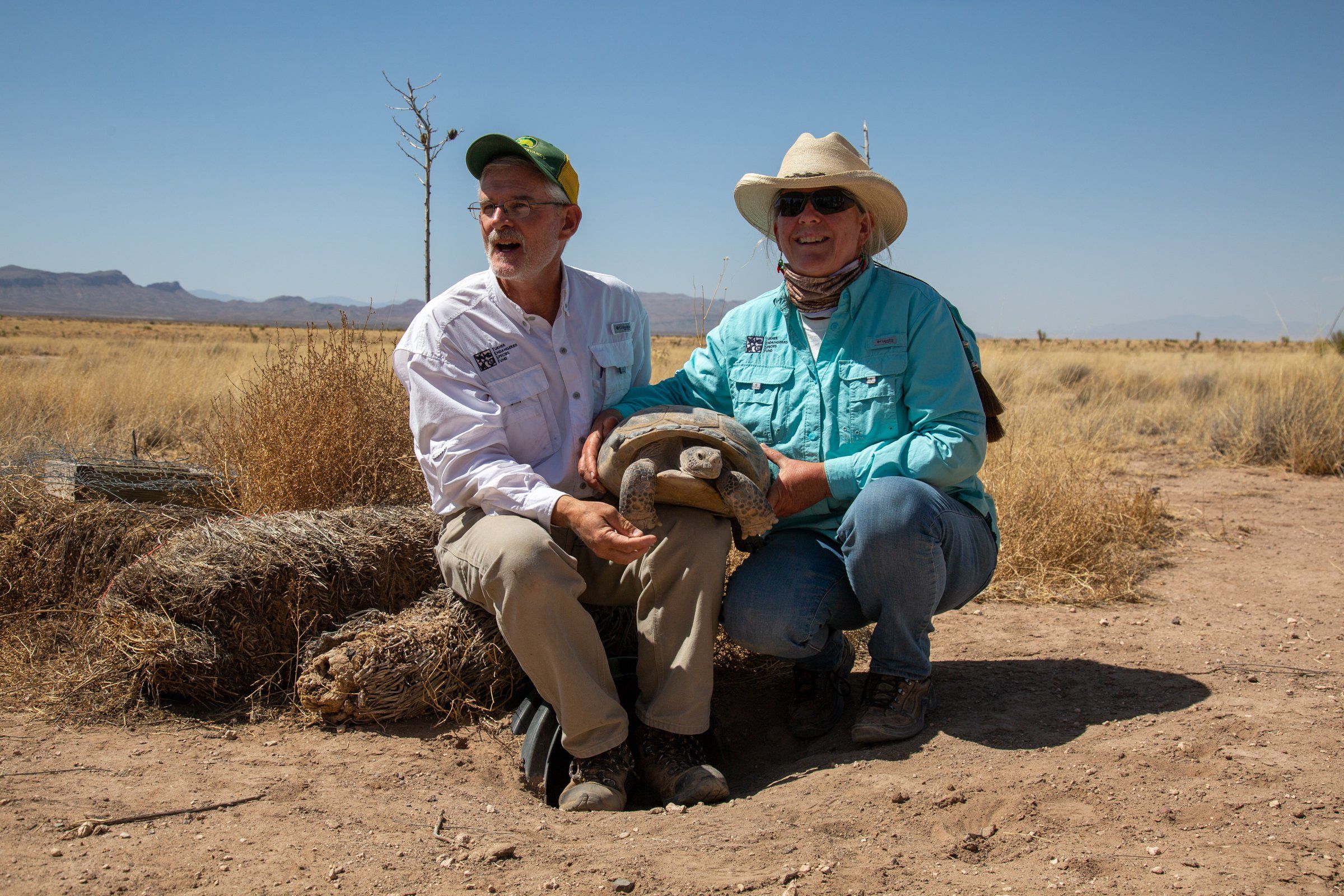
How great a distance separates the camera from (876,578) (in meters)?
2.97

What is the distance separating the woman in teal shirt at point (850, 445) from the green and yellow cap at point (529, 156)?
2.28ft

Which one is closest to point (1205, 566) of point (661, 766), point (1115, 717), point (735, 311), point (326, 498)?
point (1115, 717)

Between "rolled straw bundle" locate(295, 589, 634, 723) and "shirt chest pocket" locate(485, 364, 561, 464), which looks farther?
"rolled straw bundle" locate(295, 589, 634, 723)

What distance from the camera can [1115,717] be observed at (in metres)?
3.08

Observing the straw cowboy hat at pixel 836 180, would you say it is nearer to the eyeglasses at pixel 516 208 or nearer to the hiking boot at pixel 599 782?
→ the eyeglasses at pixel 516 208

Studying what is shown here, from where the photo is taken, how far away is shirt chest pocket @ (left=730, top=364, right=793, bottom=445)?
3.37 meters

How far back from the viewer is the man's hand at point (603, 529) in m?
2.80

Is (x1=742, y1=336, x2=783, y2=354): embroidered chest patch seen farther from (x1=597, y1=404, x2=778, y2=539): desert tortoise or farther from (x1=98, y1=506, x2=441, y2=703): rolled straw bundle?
(x1=98, y1=506, x2=441, y2=703): rolled straw bundle

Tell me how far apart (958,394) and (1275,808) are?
1455mm

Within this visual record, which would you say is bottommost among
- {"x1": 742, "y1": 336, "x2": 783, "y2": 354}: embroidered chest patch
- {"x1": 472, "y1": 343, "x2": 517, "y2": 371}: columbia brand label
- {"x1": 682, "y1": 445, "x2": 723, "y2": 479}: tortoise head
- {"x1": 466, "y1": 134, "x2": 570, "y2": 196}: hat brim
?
{"x1": 682, "y1": 445, "x2": 723, "y2": 479}: tortoise head

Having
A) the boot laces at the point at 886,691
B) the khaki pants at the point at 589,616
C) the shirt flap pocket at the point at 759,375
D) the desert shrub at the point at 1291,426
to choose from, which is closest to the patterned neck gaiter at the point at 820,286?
the shirt flap pocket at the point at 759,375

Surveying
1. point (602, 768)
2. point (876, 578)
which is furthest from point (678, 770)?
point (876, 578)

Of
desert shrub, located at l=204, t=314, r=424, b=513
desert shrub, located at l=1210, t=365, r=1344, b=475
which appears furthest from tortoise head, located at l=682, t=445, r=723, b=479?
desert shrub, located at l=1210, t=365, r=1344, b=475

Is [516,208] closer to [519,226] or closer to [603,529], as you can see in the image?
[519,226]
